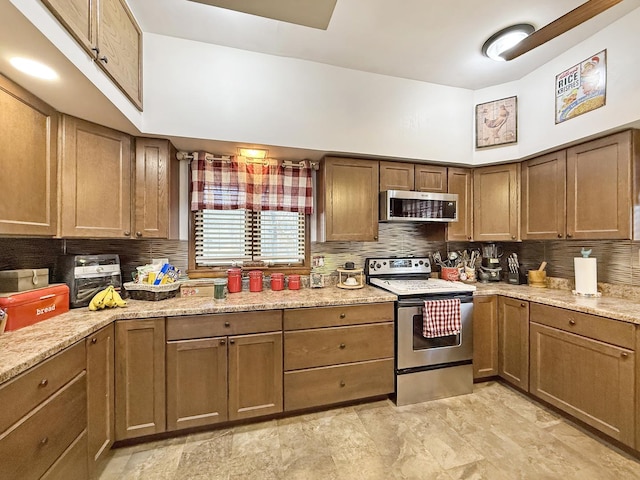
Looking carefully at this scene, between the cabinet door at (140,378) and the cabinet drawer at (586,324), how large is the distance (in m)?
2.88

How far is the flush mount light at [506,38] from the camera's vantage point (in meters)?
1.86

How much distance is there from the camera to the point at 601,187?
6.79 feet

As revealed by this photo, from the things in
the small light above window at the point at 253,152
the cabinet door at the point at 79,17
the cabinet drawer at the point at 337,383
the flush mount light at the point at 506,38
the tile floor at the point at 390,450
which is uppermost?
the flush mount light at the point at 506,38

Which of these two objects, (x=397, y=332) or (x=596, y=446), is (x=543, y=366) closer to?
(x=596, y=446)

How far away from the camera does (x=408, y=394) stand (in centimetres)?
225

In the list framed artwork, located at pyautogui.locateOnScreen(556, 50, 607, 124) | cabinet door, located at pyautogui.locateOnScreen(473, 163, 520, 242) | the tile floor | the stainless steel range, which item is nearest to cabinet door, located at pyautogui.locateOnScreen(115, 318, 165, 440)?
the tile floor

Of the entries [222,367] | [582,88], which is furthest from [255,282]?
[582,88]

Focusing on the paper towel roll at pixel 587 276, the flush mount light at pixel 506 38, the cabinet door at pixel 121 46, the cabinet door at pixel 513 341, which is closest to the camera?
the cabinet door at pixel 121 46

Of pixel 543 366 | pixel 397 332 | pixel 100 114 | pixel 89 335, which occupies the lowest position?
pixel 543 366

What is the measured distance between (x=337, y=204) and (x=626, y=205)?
2108 mm

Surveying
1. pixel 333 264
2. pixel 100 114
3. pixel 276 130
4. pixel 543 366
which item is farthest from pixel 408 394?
pixel 100 114

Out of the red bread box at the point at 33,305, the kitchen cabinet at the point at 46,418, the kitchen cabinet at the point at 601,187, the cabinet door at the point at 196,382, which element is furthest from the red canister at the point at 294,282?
the kitchen cabinet at the point at 601,187

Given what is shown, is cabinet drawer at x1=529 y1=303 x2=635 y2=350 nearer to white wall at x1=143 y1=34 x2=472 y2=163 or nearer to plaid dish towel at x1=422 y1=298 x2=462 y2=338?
plaid dish towel at x1=422 y1=298 x2=462 y2=338

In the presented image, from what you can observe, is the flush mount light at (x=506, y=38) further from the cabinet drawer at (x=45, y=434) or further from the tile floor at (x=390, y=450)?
the cabinet drawer at (x=45, y=434)
